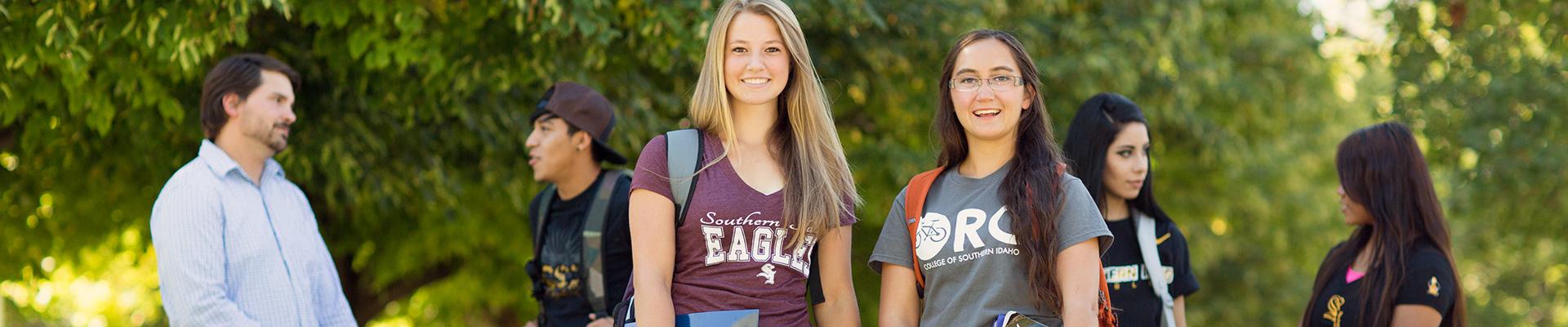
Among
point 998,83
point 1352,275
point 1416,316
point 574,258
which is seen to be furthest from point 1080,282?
point 574,258

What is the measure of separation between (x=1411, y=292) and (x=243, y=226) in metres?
4.01

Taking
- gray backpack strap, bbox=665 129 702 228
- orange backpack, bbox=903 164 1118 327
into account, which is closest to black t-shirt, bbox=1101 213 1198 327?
orange backpack, bbox=903 164 1118 327

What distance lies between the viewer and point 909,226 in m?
4.02

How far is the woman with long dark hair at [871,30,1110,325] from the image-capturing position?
3734 millimetres

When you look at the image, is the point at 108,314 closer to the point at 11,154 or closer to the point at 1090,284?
the point at 11,154

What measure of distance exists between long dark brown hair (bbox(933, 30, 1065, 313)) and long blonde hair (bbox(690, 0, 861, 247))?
0.35 m

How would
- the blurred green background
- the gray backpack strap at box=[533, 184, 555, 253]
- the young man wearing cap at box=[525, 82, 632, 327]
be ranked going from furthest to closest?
the blurred green background → the gray backpack strap at box=[533, 184, 555, 253] → the young man wearing cap at box=[525, 82, 632, 327]

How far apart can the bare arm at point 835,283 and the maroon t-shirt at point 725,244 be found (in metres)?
0.18

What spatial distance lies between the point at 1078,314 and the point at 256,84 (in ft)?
10.3

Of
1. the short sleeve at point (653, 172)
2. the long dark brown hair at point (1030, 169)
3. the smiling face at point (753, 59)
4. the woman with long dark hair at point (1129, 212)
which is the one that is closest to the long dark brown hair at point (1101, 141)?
the woman with long dark hair at point (1129, 212)

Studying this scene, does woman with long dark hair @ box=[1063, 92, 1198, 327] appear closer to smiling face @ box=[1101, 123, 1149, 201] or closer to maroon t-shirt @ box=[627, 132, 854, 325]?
smiling face @ box=[1101, 123, 1149, 201]

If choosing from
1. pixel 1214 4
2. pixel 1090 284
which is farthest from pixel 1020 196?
pixel 1214 4

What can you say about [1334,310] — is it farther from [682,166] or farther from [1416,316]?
[682,166]

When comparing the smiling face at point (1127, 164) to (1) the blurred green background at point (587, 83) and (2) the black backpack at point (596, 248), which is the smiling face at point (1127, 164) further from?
(1) the blurred green background at point (587, 83)
